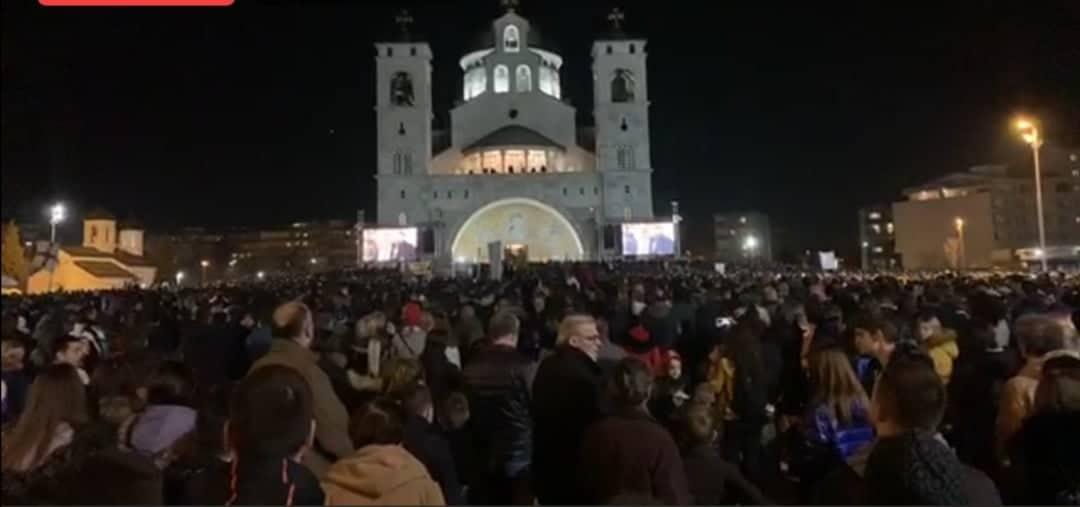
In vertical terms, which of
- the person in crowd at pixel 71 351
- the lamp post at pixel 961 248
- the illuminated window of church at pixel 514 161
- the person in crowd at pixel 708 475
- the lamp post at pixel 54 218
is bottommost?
the person in crowd at pixel 708 475

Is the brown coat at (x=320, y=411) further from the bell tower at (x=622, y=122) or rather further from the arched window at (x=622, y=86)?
the arched window at (x=622, y=86)

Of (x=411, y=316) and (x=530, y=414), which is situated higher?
(x=411, y=316)

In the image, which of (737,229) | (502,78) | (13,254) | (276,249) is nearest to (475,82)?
(502,78)

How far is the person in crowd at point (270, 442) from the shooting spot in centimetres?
254

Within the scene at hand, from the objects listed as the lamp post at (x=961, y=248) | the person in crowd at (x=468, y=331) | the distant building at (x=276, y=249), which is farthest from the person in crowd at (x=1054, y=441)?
the distant building at (x=276, y=249)

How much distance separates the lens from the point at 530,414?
479 centimetres

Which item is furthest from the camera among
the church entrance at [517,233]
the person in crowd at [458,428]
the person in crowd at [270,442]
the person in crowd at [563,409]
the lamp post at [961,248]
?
the church entrance at [517,233]

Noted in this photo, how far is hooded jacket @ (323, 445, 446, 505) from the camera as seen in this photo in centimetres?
246

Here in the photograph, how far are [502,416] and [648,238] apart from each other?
46635mm

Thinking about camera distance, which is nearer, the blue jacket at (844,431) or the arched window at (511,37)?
the blue jacket at (844,431)

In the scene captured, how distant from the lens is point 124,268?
515cm

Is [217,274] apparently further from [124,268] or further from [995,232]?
[124,268]

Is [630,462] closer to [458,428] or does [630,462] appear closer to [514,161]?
[458,428]

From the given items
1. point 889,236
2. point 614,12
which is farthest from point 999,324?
point 889,236
